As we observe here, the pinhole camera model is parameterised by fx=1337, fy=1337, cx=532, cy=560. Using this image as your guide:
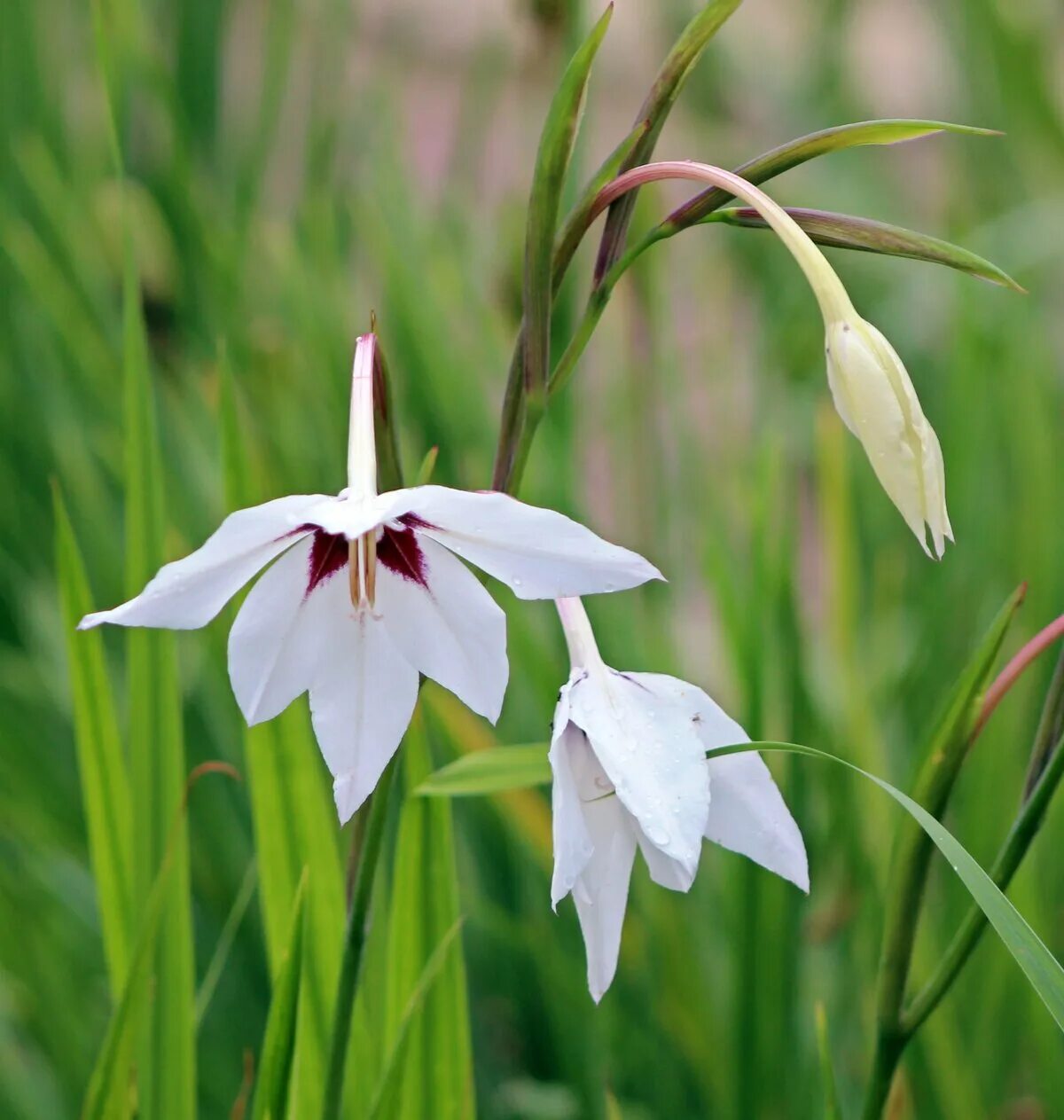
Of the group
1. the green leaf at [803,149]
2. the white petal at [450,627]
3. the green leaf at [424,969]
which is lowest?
the green leaf at [424,969]

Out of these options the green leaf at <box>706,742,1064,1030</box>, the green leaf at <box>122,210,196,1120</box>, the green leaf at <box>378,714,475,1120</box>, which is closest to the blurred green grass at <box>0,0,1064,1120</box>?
the green leaf at <box>122,210,196,1120</box>

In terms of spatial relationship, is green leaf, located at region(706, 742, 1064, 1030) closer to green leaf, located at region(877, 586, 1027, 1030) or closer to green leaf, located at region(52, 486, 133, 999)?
green leaf, located at region(877, 586, 1027, 1030)

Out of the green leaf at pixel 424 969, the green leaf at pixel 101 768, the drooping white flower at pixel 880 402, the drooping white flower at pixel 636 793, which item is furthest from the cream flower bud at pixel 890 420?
the green leaf at pixel 101 768

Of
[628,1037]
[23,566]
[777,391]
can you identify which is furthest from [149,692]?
[777,391]

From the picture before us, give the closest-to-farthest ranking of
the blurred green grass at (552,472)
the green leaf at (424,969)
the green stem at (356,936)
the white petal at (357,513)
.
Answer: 1. the white petal at (357,513)
2. the green stem at (356,936)
3. the green leaf at (424,969)
4. the blurred green grass at (552,472)

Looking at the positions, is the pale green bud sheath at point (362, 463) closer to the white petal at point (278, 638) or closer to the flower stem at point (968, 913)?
the white petal at point (278, 638)

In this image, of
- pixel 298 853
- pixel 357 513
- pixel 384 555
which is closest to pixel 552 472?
pixel 298 853
